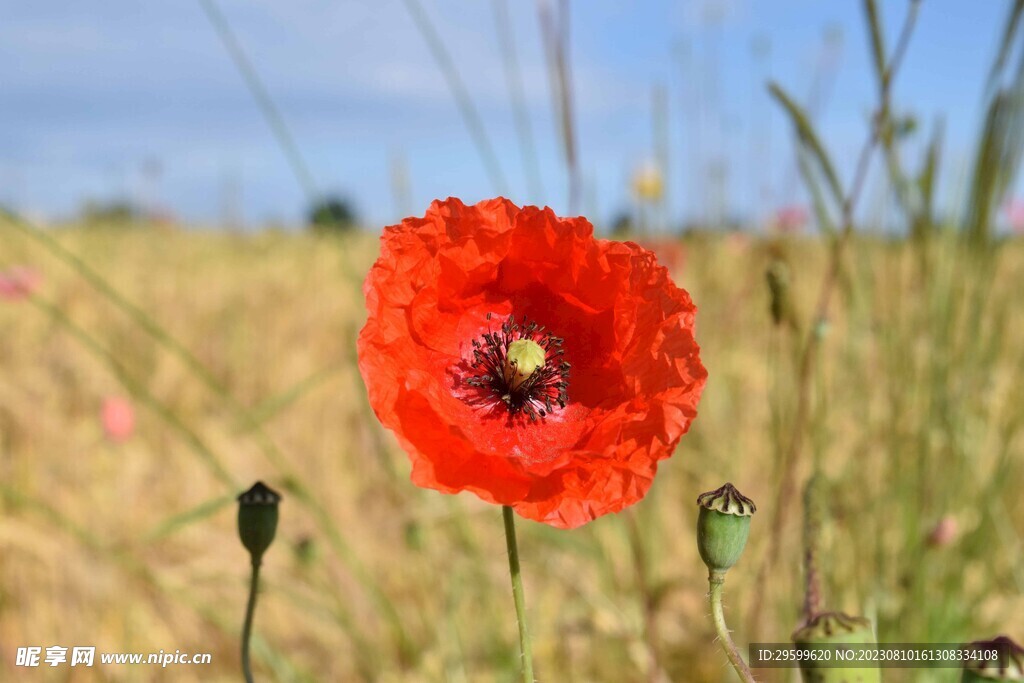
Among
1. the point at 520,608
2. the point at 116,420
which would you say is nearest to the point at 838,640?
the point at 520,608

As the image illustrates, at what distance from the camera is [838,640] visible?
1.60ft

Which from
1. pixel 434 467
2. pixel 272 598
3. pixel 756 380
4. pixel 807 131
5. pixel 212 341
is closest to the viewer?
pixel 434 467

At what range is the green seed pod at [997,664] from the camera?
1.50 feet

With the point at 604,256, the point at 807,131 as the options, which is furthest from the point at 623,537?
the point at 604,256

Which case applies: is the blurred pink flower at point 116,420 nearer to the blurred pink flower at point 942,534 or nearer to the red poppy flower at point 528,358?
the red poppy flower at point 528,358

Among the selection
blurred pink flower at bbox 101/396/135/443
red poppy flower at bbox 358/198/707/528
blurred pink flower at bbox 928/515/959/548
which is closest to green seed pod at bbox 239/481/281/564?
red poppy flower at bbox 358/198/707/528

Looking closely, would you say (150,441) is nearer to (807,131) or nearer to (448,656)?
(448,656)

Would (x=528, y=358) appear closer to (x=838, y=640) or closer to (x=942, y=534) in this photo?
(x=838, y=640)

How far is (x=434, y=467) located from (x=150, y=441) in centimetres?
189

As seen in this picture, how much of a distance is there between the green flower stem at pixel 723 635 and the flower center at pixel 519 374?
0.22 meters

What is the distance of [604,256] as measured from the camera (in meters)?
0.65

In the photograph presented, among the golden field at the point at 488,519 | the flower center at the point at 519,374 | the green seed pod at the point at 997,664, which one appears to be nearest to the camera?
the green seed pod at the point at 997,664

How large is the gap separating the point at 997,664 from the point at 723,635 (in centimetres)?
14

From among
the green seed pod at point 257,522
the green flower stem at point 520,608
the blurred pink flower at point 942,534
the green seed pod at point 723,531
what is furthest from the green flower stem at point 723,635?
the blurred pink flower at point 942,534
